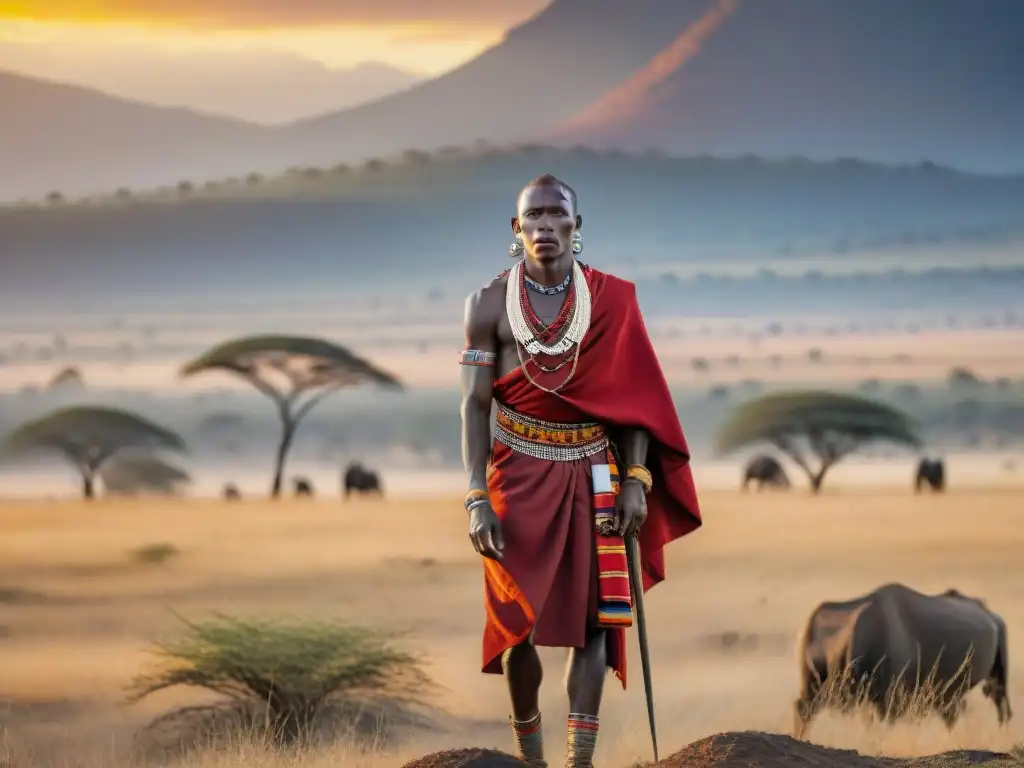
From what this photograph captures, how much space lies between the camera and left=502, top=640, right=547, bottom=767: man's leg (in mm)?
8297

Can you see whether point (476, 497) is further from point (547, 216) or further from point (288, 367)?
point (288, 367)

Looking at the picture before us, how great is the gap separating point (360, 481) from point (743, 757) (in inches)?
931

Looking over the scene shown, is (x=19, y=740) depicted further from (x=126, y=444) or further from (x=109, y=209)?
(x=109, y=209)

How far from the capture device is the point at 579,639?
8148 millimetres

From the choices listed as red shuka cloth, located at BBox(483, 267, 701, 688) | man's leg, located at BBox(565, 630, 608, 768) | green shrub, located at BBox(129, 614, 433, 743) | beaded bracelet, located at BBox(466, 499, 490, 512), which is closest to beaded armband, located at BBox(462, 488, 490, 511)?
beaded bracelet, located at BBox(466, 499, 490, 512)

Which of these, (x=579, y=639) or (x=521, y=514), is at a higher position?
(x=521, y=514)

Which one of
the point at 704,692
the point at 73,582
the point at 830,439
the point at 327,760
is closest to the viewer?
the point at 327,760

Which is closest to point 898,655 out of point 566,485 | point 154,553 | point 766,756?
point 766,756

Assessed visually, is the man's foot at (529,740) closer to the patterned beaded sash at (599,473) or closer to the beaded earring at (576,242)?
the patterned beaded sash at (599,473)

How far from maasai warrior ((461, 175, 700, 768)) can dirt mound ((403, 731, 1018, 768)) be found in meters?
0.38

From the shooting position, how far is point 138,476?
31.9 meters

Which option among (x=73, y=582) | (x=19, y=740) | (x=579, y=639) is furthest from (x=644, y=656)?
(x=73, y=582)

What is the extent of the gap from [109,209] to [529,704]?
26.7 meters

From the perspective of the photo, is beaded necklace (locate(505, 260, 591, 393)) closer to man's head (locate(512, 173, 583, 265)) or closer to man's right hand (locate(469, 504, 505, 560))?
man's head (locate(512, 173, 583, 265))
